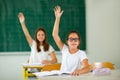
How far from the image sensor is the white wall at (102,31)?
20.1 ft

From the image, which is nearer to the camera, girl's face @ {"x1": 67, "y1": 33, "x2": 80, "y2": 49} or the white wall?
girl's face @ {"x1": 67, "y1": 33, "x2": 80, "y2": 49}

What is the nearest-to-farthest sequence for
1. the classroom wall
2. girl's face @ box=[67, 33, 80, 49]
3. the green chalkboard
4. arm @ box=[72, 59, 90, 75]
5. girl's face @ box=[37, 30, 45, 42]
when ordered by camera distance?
arm @ box=[72, 59, 90, 75] → girl's face @ box=[67, 33, 80, 49] → girl's face @ box=[37, 30, 45, 42] → the green chalkboard → the classroom wall

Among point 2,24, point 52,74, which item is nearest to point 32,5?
point 2,24

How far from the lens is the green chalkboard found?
19.2 feet

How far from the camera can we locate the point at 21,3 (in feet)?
19.3

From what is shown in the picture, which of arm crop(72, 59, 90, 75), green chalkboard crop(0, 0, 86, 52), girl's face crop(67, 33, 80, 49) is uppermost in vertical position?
green chalkboard crop(0, 0, 86, 52)

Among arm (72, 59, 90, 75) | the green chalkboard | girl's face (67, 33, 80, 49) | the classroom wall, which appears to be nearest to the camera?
arm (72, 59, 90, 75)

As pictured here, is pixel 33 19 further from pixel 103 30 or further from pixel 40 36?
pixel 103 30

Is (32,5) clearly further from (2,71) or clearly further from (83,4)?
(2,71)

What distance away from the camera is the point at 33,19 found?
5953mm

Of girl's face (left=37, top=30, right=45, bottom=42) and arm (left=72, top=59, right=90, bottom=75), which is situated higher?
girl's face (left=37, top=30, right=45, bottom=42)

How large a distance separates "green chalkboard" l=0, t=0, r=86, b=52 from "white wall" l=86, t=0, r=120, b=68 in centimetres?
17

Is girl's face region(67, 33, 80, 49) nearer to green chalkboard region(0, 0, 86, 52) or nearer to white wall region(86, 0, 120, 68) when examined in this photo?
green chalkboard region(0, 0, 86, 52)

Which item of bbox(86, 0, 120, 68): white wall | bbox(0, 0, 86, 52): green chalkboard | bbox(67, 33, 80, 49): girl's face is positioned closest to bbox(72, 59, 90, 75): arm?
bbox(67, 33, 80, 49): girl's face
